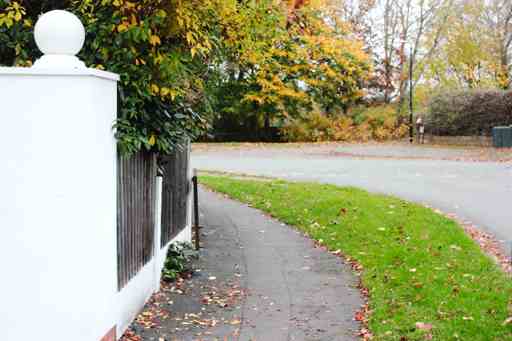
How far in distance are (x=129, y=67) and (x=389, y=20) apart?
3372 cm

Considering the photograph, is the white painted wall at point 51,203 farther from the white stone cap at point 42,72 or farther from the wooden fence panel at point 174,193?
the wooden fence panel at point 174,193

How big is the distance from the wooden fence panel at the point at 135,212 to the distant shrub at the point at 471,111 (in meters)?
25.8

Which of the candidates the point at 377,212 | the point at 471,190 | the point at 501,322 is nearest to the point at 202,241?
the point at 377,212

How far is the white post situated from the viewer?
16.0 feet

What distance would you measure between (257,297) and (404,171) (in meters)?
12.8

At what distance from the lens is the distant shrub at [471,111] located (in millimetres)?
30094

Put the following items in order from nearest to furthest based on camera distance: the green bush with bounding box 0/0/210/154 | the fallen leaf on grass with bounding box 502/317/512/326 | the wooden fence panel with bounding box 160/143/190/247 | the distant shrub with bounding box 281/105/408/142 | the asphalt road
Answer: the fallen leaf on grass with bounding box 502/317/512/326 < the green bush with bounding box 0/0/210/154 < the wooden fence panel with bounding box 160/143/190/247 < the asphalt road < the distant shrub with bounding box 281/105/408/142

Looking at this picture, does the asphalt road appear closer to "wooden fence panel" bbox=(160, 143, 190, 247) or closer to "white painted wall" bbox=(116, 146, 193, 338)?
"wooden fence panel" bbox=(160, 143, 190, 247)

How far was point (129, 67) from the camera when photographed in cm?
632

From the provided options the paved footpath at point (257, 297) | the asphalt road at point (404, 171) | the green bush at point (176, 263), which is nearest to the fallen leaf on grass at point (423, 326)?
the paved footpath at point (257, 297)

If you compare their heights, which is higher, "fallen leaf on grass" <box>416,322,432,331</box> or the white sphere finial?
the white sphere finial

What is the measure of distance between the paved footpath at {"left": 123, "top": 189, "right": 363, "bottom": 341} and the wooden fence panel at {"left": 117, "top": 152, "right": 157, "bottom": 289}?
0.54 meters

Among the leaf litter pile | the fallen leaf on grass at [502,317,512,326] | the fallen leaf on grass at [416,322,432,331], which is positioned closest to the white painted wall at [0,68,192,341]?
the leaf litter pile

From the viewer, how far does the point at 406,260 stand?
27.1 feet
